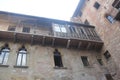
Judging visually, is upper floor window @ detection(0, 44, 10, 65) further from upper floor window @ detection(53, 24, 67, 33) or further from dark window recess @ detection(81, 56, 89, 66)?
dark window recess @ detection(81, 56, 89, 66)

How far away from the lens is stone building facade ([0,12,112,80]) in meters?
9.88

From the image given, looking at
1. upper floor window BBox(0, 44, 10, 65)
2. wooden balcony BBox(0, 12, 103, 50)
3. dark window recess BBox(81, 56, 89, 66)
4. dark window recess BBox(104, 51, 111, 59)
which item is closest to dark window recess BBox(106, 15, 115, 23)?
wooden balcony BBox(0, 12, 103, 50)

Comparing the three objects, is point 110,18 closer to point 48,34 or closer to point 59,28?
point 59,28

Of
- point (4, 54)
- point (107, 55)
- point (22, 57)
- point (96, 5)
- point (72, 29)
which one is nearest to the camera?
point (4, 54)

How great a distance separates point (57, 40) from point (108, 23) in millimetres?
5147

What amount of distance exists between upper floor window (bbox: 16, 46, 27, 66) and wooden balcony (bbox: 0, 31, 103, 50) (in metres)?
0.77

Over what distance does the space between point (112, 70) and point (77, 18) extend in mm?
9728

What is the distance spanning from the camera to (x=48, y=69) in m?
10.3

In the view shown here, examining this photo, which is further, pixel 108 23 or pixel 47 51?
pixel 108 23

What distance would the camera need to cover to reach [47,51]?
457 inches

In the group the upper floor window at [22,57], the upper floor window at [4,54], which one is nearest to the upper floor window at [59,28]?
the upper floor window at [22,57]

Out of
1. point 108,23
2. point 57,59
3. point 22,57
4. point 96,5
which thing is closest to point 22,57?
point 22,57

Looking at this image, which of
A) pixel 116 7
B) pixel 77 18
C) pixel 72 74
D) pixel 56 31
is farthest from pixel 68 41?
pixel 77 18

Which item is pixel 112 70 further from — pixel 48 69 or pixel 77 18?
pixel 77 18
